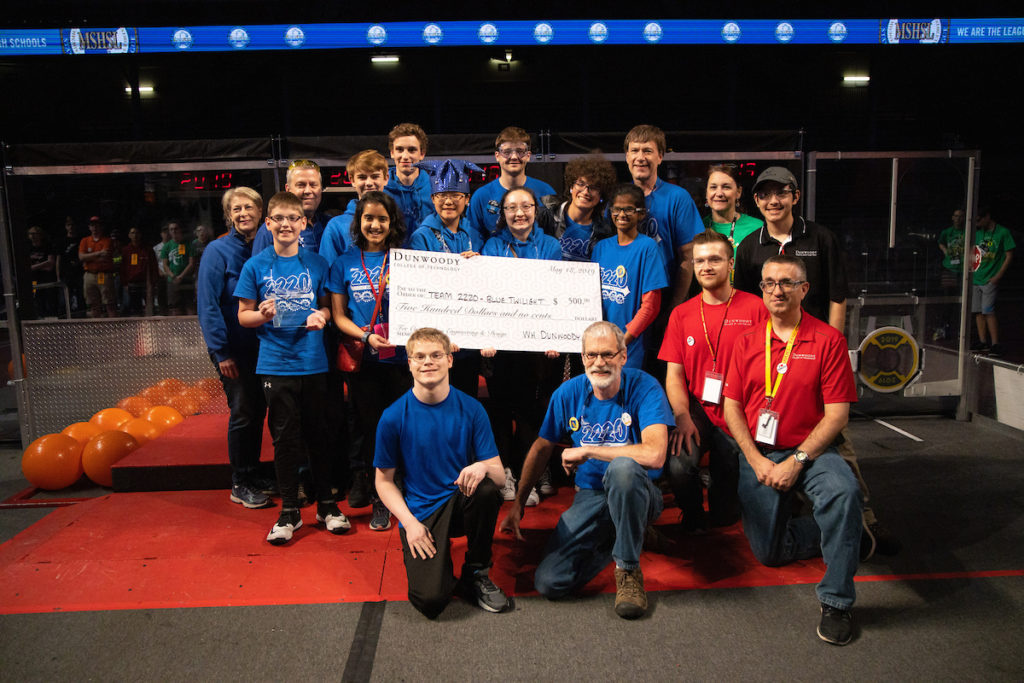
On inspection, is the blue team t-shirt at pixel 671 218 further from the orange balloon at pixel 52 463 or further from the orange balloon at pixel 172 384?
the orange balloon at pixel 172 384

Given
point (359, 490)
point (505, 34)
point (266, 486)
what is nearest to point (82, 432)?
point (266, 486)

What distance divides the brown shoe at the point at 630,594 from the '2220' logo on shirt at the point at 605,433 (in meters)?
0.58

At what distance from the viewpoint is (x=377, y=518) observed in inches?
156

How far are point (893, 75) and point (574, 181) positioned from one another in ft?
57.2

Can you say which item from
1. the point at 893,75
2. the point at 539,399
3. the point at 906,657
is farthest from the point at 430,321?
the point at 893,75

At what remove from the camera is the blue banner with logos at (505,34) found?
12.5m

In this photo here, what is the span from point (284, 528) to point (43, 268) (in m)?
9.67

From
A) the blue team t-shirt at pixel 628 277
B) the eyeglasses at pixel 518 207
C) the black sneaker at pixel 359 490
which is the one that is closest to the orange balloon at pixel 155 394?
the black sneaker at pixel 359 490

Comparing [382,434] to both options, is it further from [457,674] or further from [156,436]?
[156,436]

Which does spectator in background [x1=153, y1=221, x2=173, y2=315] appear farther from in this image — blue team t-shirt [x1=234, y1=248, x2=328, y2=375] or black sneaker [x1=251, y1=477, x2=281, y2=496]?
blue team t-shirt [x1=234, y1=248, x2=328, y2=375]

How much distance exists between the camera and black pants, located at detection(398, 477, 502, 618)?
3.02 metres

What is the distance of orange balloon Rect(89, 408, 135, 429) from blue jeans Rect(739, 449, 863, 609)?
4979mm

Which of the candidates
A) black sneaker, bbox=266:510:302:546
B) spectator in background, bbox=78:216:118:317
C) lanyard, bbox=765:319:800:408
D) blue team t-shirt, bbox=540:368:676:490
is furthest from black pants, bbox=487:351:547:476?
spectator in background, bbox=78:216:118:317


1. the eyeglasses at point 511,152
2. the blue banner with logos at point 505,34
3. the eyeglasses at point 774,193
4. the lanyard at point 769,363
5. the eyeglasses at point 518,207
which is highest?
the blue banner with logos at point 505,34
